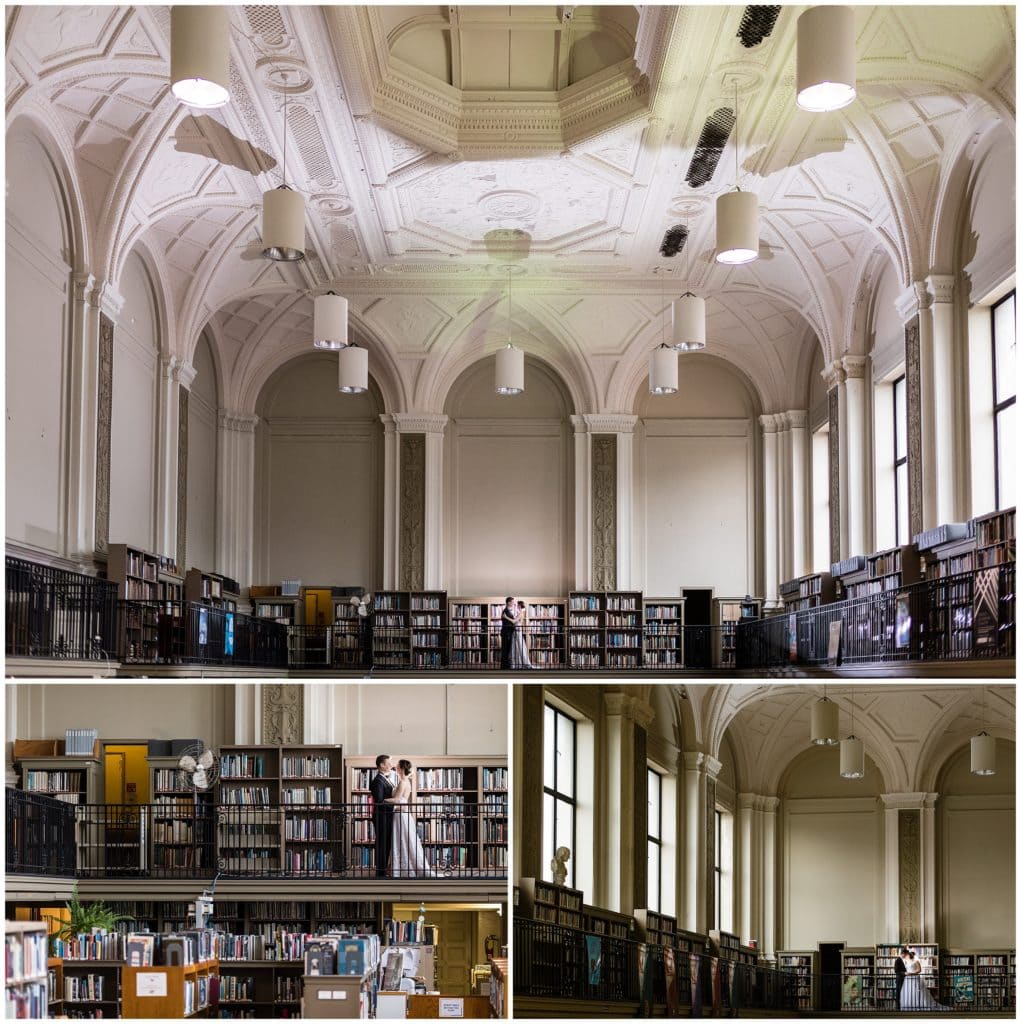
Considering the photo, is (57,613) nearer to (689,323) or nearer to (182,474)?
(182,474)

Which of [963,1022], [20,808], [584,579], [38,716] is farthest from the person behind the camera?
[584,579]

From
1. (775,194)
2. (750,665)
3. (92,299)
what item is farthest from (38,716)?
(750,665)

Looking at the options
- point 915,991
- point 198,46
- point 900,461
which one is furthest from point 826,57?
point 900,461

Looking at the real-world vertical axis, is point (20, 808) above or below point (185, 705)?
below

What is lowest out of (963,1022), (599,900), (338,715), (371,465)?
(963,1022)

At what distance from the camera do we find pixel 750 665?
17.0 meters

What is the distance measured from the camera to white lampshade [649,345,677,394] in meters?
15.2

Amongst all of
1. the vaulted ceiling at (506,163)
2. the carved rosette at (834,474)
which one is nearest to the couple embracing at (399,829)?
the vaulted ceiling at (506,163)

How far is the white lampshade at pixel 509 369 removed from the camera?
52.8 feet

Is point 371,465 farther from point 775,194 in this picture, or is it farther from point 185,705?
point 185,705

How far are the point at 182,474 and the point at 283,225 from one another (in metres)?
7.89

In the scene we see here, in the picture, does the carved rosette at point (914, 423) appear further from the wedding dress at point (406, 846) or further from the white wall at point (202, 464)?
the white wall at point (202, 464)

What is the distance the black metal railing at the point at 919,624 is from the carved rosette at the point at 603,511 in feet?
16.0

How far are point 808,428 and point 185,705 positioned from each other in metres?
15.4
